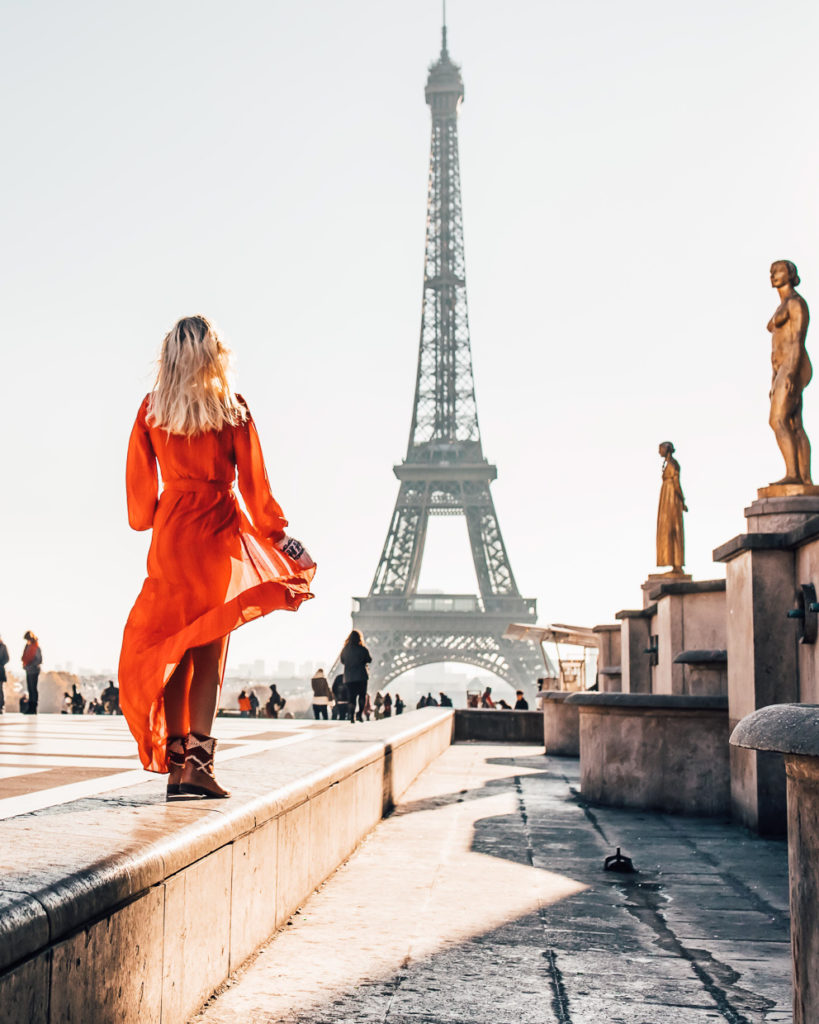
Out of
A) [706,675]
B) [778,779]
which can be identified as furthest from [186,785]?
[706,675]

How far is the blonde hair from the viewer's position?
3.66 m

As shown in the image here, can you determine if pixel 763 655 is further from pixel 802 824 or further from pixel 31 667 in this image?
pixel 31 667

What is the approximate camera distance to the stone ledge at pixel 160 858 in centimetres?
201

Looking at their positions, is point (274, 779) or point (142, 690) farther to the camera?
point (274, 779)

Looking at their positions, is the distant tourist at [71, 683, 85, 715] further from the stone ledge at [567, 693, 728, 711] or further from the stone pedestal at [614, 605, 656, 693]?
the stone ledge at [567, 693, 728, 711]

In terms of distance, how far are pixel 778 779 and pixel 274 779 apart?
139 inches

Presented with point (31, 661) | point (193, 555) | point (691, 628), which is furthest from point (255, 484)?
point (31, 661)

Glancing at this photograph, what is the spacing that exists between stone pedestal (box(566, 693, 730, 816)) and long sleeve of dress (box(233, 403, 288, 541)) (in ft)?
14.8

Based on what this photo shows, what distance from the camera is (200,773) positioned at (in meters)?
3.58

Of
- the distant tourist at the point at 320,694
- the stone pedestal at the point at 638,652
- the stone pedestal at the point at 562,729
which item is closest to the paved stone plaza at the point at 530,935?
the stone pedestal at the point at 638,652

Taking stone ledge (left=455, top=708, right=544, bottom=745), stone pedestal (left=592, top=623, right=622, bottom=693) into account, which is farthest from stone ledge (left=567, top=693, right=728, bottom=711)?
stone ledge (left=455, top=708, right=544, bottom=745)

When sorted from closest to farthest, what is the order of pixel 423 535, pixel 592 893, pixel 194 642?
pixel 194 642 < pixel 592 893 < pixel 423 535

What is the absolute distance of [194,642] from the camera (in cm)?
350

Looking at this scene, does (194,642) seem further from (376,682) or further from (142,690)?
(376,682)
